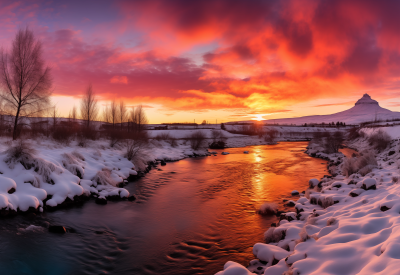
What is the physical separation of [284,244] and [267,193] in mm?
8991

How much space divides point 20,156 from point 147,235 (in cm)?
1039

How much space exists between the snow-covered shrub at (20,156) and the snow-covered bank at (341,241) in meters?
14.2

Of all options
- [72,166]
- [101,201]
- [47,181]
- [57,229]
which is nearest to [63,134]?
[72,166]

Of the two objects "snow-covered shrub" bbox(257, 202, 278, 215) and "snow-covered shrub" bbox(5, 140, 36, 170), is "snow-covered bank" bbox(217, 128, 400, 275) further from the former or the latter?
"snow-covered shrub" bbox(5, 140, 36, 170)

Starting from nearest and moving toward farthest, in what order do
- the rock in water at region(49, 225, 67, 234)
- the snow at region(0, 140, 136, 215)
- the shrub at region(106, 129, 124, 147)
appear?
the rock in water at region(49, 225, 67, 234) < the snow at region(0, 140, 136, 215) < the shrub at region(106, 129, 124, 147)

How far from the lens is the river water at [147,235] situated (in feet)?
25.8

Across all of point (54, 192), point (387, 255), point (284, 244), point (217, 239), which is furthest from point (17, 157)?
point (387, 255)

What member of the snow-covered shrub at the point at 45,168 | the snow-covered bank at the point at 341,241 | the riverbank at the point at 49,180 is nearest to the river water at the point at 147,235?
the riverbank at the point at 49,180

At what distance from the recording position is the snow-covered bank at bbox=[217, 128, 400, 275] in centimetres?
489

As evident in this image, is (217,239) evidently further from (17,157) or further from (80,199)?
(17,157)

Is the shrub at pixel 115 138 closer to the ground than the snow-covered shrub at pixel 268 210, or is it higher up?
higher up

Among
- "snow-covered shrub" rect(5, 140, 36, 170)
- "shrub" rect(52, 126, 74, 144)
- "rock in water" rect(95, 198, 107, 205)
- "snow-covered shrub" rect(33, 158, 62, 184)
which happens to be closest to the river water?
"rock in water" rect(95, 198, 107, 205)

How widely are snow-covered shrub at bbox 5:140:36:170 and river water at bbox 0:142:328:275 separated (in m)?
4.36

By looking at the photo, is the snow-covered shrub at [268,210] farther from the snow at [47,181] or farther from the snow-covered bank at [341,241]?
the snow at [47,181]
